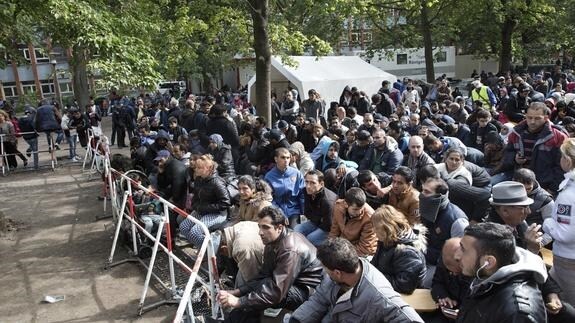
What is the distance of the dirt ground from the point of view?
5.55 metres

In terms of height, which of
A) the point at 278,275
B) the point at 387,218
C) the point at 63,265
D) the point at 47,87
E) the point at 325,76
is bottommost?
the point at 63,265

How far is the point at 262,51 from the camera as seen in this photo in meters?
10.4

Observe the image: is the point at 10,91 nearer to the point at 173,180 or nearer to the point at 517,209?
the point at 173,180

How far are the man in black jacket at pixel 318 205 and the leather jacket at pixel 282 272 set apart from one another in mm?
1641

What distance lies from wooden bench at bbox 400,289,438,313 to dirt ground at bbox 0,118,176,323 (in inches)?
111

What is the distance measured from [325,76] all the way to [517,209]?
1300 centimetres

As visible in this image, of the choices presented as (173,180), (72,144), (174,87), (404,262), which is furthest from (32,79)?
(404,262)

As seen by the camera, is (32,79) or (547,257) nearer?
(547,257)

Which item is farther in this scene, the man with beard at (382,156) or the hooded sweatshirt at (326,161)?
the hooded sweatshirt at (326,161)

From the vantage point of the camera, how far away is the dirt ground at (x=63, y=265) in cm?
555

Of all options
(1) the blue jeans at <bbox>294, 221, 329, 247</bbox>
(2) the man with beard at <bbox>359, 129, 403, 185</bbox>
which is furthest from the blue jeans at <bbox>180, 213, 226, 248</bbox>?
(2) the man with beard at <bbox>359, 129, 403, 185</bbox>

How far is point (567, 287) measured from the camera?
11.8ft

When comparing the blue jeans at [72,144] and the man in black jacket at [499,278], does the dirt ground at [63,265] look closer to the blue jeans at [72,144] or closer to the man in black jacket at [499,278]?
the blue jeans at [72,144]

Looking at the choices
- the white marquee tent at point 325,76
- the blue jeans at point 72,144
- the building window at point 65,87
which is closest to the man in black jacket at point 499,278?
the white marquee tent at point 325,76
